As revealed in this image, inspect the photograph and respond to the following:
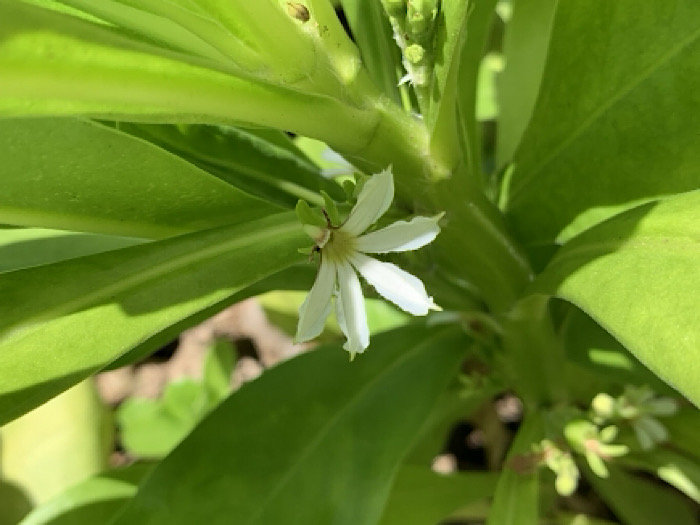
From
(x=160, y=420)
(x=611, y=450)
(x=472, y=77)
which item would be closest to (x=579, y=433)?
(x=611, y=450)

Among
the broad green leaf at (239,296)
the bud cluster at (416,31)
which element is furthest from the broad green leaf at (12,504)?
the bud cluster at (416,31)

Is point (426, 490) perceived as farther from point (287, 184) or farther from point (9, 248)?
point (9, 248)

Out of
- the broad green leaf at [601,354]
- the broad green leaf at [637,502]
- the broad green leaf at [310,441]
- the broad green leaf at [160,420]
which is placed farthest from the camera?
the broad green leaf at [160,420]

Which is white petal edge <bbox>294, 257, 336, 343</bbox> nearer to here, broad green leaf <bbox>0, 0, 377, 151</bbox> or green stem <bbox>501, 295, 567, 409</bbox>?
broad green leaf <bbox>0, 0, 377, 151</bbox>

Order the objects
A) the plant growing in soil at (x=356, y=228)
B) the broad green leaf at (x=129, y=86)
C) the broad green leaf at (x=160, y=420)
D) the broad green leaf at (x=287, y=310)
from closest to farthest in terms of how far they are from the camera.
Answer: the broad green leaf at (x=129, y=86) → the plant growing in soil at (x=356, y=228) → the broad green leaf at (x=287, y=310) → the broad green leaf at (x=160, y=420)

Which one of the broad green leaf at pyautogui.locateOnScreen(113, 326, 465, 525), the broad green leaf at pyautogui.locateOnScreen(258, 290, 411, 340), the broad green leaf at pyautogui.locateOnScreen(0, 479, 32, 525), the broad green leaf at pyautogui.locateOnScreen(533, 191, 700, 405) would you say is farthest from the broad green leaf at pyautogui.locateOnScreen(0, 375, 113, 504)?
the broad green leaf at pyautogui.locateOnScreen(533, 191, 700, 405)

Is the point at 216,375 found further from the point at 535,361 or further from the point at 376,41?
the point at 376,41

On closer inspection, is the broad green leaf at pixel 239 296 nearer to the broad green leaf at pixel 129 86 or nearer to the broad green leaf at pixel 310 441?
the broad green leaf at pixel 310 441
